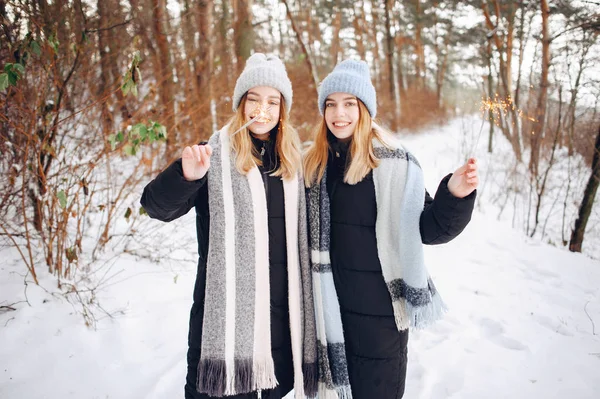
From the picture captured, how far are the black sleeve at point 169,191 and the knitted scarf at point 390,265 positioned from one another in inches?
25.1

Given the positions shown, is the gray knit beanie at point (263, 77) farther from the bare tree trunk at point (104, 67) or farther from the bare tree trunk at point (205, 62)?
the bare tree trunk at point (205, 62)

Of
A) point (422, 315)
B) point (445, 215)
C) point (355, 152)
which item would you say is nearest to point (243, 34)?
point (355, 152)

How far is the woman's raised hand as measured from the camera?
4.51 ft

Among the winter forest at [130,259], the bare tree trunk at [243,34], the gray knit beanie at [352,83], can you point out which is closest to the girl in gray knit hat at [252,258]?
the gray knit beanie at [352,83]

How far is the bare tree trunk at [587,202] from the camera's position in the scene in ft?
16.3

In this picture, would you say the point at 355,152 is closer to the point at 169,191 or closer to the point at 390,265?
the point at 390,265

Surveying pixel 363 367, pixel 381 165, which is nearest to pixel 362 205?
pixel 381 165

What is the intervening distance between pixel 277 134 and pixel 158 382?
1.92 meters

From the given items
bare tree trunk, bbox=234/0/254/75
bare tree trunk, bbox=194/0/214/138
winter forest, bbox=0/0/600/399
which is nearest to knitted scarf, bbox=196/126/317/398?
winter forest, bbox=0/0/600/399

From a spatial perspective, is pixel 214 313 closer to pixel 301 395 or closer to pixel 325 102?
pixel 301 395

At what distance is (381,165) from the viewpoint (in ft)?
5.63

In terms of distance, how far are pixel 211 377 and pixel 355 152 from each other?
4.20 feet

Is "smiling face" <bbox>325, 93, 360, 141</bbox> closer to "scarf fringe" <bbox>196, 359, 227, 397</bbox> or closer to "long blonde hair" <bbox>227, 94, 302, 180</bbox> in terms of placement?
"long blonde hair" <bbox>227, 94, 302, 180</bbox>

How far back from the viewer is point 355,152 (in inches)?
68.7
